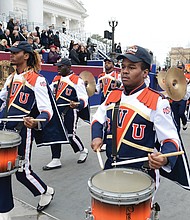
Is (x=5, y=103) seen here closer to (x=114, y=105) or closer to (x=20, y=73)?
(x=20, y=73)

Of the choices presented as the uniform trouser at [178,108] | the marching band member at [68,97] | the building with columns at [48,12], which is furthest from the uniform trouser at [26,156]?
the building with columns at [48,12]

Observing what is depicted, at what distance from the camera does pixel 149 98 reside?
8.40 feet

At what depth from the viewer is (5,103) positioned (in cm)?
376

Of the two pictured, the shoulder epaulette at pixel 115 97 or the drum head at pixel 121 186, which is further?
the shoulder epaulette at pixel 115 97

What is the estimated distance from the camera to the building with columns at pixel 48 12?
28562mm

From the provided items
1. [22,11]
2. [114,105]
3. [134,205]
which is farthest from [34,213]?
[22,11]

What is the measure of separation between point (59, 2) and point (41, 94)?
156ft

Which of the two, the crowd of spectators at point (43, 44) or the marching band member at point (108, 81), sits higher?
the crowd of spectators at point (43, 44)

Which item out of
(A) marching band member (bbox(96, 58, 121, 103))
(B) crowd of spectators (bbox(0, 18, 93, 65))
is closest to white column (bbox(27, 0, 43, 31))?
(B) crowd of spectators (bbox(0, 18, 93, 65))

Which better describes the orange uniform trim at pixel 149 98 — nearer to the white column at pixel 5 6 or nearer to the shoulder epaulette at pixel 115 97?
the shoulder epaulette at pixel 115 97

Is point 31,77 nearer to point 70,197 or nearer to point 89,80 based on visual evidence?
point 70,197

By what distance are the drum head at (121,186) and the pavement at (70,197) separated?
170 cm

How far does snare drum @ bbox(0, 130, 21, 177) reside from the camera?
9.86 feet

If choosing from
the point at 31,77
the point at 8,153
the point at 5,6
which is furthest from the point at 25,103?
the point at 5,6
